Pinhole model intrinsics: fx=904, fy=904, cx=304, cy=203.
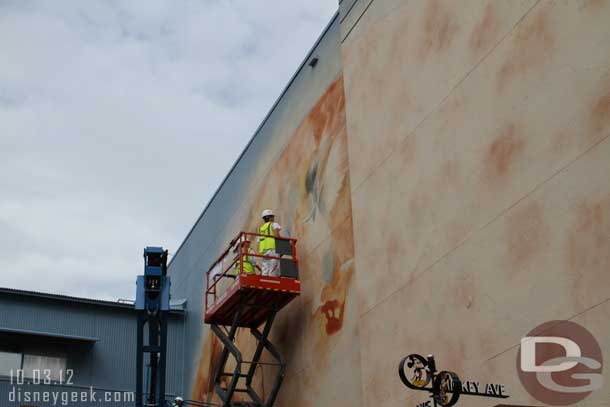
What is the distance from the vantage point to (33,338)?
3631cm

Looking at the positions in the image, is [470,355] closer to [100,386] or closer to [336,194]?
[336,194]

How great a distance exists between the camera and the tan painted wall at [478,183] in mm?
14797

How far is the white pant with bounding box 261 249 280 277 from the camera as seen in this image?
2573 cm

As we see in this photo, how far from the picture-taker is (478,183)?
1764 cm

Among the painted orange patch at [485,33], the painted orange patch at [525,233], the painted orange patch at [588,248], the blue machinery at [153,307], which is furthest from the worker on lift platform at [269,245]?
the painted orange patch at [588,248]

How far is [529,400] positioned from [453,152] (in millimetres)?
5680

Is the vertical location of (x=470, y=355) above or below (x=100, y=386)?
below

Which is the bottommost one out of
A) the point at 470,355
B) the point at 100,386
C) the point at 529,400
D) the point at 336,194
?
the point at 529,400

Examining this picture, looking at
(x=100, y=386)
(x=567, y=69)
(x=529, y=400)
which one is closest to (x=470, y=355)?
(x=529, y=400)

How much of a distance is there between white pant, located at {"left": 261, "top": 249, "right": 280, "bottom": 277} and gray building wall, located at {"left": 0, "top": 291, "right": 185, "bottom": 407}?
43.4 feet

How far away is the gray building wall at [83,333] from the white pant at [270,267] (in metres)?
13.2

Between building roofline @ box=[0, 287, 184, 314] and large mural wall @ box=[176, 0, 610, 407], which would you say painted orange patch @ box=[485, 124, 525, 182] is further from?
building roofline @ box=[0, 287, 184, 314]

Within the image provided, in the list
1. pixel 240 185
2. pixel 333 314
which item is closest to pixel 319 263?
pixel 333 314

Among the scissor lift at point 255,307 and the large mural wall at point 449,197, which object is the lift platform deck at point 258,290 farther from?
the large mural wall at point 449,197
